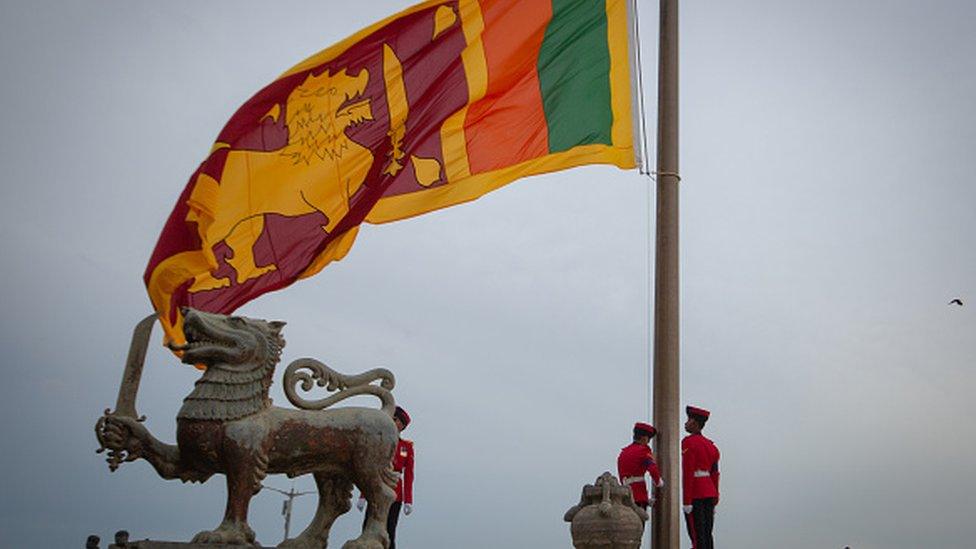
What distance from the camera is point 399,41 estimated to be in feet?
36.2

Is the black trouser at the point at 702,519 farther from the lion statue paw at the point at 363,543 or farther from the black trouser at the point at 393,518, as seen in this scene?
the lion statue paw at the point at 363,543

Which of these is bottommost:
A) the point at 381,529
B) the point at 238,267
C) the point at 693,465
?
the point at 381,529

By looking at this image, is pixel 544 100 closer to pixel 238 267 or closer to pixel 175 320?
pixel 238 267

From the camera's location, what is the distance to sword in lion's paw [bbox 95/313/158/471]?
7.80 meters

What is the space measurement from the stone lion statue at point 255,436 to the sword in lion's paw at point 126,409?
0.01m

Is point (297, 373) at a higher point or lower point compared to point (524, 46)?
lower

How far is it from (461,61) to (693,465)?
466 centimetres

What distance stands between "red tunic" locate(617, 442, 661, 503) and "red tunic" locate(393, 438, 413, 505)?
2893mm

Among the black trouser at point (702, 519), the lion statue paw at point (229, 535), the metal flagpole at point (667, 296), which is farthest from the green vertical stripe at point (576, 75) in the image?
the lion statue paw at point (229, 535)

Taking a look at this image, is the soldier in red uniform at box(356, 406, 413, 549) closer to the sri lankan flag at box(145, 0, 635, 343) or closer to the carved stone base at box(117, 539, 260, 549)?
the sri lankan flag at box(145, 0, 635, 343)

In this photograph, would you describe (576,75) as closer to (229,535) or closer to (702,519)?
(702,519)

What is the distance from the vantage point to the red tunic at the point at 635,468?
32.7ft

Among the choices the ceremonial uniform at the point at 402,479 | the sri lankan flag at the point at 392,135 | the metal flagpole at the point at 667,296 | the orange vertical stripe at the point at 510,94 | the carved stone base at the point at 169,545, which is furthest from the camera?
the ceremonial uniform at the point at 402,479

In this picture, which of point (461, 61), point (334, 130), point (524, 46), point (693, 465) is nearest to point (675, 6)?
point (524, 46)
